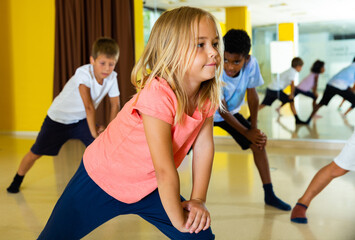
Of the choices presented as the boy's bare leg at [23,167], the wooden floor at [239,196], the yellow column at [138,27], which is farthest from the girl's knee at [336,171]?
the yellow column at [138,27]

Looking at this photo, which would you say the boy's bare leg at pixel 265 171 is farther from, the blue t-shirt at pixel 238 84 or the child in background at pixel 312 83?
the child in background at pixel 312 83

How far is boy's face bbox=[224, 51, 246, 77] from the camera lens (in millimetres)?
2607

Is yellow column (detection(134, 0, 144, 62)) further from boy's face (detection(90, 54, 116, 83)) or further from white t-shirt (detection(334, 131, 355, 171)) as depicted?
white t-shirt (detection(334, 131, 355, 171))

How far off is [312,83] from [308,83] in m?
0.05

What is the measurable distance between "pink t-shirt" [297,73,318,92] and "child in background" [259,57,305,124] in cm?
11

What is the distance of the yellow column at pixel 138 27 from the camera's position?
5738 mm

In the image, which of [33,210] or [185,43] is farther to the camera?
[33,210]

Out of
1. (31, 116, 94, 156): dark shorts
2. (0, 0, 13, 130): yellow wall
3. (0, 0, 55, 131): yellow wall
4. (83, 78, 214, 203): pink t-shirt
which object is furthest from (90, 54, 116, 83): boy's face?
(0, 0, 13, 130): yellow wall

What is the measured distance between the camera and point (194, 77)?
1.25 m

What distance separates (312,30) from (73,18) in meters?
3.28

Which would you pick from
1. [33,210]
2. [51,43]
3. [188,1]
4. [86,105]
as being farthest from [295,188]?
[51,43]

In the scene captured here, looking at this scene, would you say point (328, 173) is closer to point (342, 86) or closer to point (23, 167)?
point (23, 167)

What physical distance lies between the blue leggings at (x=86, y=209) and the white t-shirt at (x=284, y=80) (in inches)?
161

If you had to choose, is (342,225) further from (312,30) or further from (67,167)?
(312,30)
